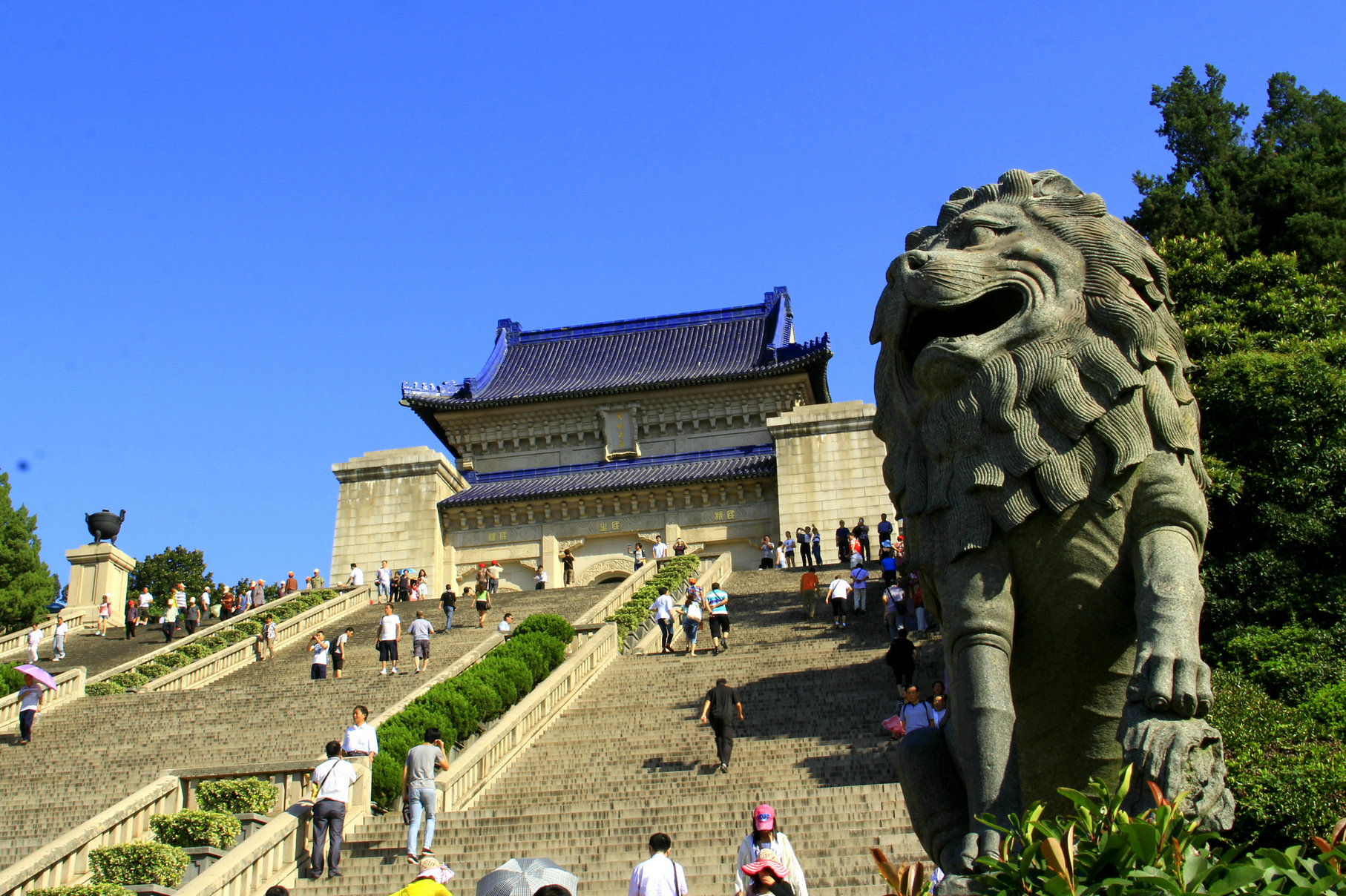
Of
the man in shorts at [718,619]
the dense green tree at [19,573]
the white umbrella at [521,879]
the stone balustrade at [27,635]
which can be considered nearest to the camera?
the white umbrella at [521,879]

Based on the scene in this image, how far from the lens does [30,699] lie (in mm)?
17797

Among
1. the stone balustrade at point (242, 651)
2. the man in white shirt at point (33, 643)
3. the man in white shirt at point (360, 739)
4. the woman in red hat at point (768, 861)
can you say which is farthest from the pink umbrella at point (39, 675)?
the woman in red hat at point (768, 861)

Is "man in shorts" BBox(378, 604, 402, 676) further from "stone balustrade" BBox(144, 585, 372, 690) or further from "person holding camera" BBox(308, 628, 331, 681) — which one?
"stone balustrade" BBox(144, 585, 372, 690)

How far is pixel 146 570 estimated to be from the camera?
167 ft

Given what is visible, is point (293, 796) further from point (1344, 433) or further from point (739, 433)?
point (739, 433)

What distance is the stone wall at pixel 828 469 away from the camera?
130 feet

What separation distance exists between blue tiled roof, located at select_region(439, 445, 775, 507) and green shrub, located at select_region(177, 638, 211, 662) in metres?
18.1

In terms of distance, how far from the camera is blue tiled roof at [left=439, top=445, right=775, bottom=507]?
41219mm

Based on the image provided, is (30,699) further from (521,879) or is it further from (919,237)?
(919,237)

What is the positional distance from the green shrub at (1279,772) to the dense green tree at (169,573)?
148 feet

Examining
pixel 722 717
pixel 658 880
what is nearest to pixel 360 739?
pixel 722 717

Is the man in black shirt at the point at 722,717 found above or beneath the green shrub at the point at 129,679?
beneath

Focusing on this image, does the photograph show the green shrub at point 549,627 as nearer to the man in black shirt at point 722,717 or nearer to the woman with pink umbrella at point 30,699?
the woman with pink umbrella at point 30,699

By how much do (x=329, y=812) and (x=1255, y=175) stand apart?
A: 24.1 meters
